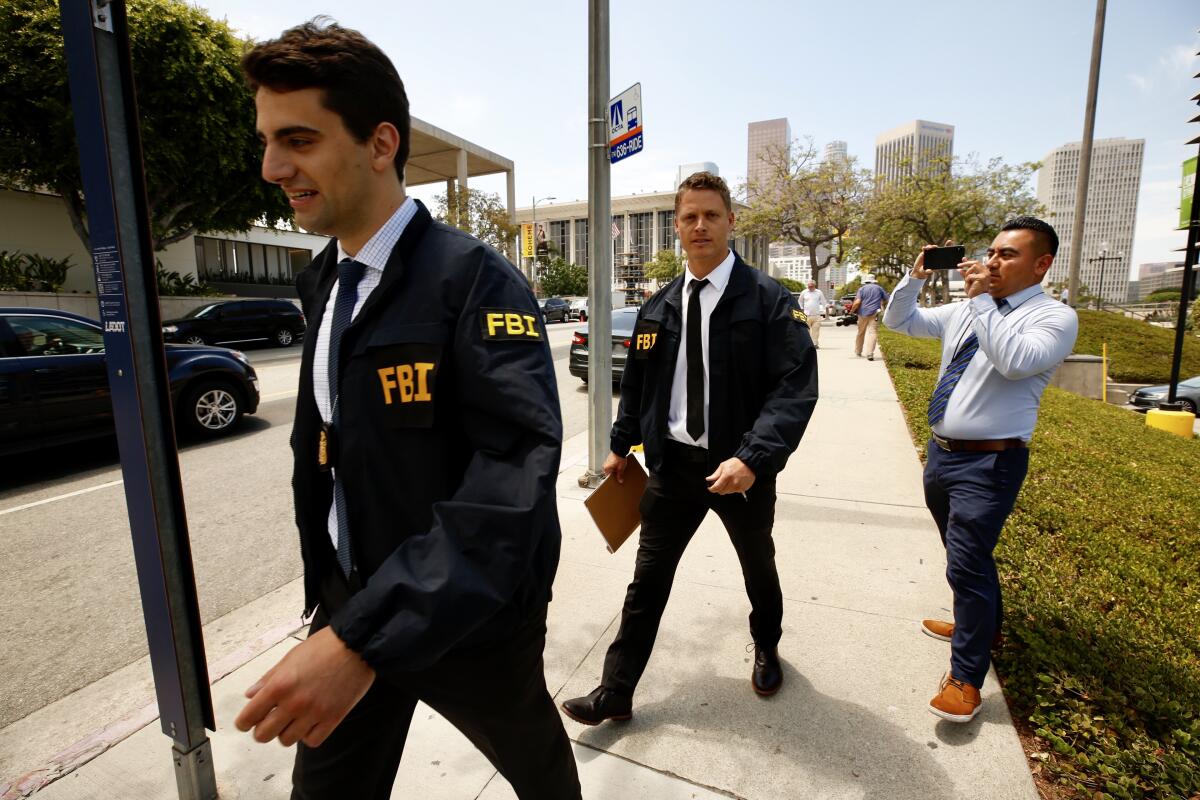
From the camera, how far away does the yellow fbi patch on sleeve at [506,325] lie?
1.10 m

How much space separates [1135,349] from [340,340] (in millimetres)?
21837

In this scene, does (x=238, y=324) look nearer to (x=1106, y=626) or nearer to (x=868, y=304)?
(x=868, y=304)

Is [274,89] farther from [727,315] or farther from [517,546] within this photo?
[727,315]

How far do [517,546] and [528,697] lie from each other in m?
0.54

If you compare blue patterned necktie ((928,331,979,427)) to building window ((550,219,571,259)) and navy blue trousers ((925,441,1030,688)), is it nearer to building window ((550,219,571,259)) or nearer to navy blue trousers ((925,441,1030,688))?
navy blue trousers ((925,441,1030,688))

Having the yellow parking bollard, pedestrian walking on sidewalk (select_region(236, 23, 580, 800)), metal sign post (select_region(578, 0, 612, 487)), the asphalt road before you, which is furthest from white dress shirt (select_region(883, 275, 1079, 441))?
the yellow parking bollard

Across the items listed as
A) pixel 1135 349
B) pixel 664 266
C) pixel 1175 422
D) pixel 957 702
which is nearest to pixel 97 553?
pixel 957 702

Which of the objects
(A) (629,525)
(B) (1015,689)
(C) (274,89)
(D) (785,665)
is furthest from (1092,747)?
(C) (274,89)

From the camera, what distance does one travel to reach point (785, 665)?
2836 millimetres

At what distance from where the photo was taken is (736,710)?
254cm

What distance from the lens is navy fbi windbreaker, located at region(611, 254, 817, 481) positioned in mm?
2227

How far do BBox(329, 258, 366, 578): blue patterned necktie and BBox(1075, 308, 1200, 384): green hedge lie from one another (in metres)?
19.5


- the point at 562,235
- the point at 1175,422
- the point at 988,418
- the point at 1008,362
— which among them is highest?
the point at 562,235

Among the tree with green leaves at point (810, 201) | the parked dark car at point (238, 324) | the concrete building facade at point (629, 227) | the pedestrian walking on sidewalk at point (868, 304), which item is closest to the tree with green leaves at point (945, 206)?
the tree with green leaves at point (810, 201)
